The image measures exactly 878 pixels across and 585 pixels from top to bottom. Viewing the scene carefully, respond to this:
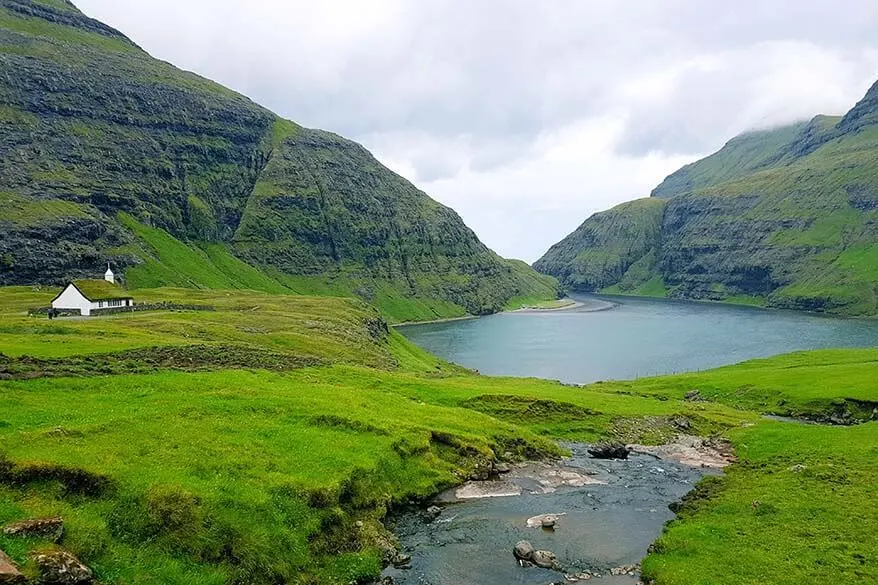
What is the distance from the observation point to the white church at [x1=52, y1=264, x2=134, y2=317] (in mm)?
108062

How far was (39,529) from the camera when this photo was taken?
76.7 feet

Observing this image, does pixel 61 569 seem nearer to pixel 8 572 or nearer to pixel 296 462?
pixel 8 572

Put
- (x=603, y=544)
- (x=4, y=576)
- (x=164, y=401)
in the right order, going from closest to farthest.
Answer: (x=4, y=576) → (x=603, y=544) → (x=164, y=401)

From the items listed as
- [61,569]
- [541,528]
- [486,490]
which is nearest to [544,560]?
[541,528]

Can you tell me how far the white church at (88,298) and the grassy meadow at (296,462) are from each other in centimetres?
3191

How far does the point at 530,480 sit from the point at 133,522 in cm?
2926

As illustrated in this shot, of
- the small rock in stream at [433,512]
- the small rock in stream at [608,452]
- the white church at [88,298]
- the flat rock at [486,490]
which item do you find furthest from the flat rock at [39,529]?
the white church at [88,298]

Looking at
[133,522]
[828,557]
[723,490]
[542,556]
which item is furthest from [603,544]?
[133,522]

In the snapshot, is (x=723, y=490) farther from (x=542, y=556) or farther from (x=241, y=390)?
(x=241, y=390)

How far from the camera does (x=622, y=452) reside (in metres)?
56.4

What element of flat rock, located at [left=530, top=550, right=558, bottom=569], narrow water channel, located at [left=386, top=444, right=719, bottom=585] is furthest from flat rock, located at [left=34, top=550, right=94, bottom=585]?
flat rock, located at [left=530, top=550, right=558, bottom=569]

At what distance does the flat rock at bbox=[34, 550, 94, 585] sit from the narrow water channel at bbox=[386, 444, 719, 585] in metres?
14.2

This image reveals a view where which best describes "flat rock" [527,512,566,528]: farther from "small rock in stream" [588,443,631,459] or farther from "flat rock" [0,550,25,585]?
"flat rock" [0,550,25,585]

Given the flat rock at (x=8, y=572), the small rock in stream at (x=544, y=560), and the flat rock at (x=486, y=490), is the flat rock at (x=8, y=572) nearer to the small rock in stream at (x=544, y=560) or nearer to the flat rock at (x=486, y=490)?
the small rock in stream at (x=544, y=560)
